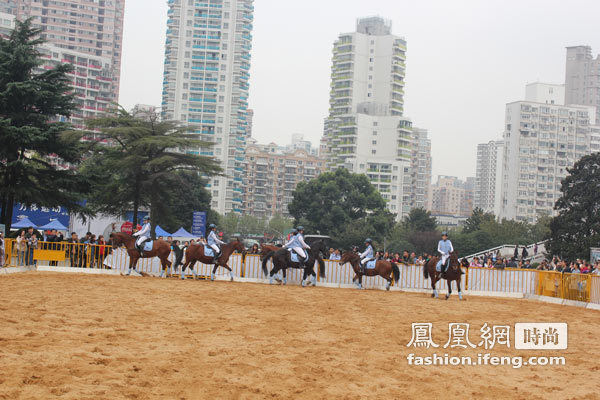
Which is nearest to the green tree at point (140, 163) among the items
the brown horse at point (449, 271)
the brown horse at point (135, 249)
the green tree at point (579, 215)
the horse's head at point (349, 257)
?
the brown horse at point (135, 249)

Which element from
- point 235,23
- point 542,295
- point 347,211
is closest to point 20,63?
point 542,295

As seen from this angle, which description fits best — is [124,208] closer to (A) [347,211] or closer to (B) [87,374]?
(B) [87,374]

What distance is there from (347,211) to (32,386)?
77.2 m

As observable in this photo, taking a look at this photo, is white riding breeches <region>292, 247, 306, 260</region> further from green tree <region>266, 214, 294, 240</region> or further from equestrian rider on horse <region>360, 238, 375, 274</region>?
green tree <region>266, 214, 294, 240</region>

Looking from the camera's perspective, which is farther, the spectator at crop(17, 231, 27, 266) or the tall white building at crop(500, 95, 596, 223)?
the tall white building at crop(500, 95, 596, 223)

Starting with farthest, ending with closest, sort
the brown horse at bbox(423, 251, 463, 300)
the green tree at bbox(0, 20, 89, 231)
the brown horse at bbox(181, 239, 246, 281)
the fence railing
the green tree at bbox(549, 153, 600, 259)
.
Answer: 1. the green tree at bbox(549, 153, 600, 259)
2. the green tree at bbox(0, 20, 89, 231)
3. the fence railing
4. the brown horse at bbox(181, 239, 246, 281)
5. the brown horse at bbox(423, 251, 463, 300)

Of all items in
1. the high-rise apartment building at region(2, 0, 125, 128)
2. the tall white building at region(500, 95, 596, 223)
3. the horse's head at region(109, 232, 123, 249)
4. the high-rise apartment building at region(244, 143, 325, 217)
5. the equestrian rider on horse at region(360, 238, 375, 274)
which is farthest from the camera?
the high-rise apartment building at region(244, 143, 325, 217)

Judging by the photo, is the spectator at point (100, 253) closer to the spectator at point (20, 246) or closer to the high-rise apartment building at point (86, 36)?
the spectator at point (20, 246)

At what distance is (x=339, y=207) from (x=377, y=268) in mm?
57490

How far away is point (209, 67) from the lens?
133750mm

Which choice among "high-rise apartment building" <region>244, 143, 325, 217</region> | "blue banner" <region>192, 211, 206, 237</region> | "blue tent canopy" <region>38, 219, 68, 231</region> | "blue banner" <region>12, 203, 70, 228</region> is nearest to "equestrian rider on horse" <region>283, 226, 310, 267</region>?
"blue tent canopy" <region>38, 219, 68, 231</region>

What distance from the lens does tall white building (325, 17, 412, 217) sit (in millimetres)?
136625

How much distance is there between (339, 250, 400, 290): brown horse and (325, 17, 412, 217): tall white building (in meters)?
110

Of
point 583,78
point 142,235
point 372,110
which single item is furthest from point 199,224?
point 583,78
